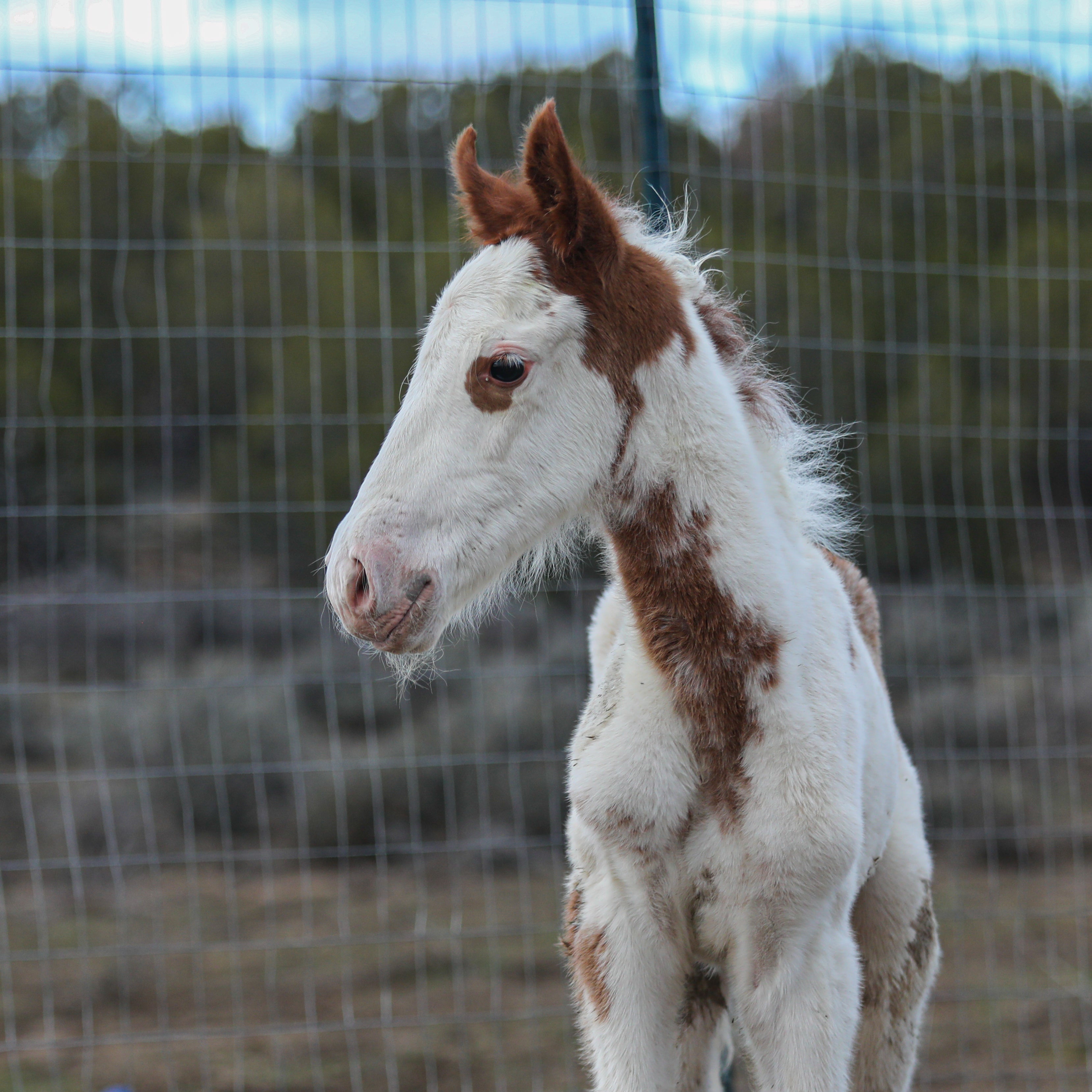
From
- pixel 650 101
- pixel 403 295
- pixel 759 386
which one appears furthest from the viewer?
pixel 403 295

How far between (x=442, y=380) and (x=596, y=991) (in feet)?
3.34

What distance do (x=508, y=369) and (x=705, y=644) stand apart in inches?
20.5

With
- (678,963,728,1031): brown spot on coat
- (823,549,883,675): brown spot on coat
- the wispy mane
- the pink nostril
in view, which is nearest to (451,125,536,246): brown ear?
the wispy mane

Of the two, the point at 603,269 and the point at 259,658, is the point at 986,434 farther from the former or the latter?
the point at 259,658

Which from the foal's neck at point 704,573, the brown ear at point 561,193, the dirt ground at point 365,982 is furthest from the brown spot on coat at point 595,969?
the dirt ground at point 365,982

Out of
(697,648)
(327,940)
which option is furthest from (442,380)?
(327,940)

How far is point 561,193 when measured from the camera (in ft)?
5.58

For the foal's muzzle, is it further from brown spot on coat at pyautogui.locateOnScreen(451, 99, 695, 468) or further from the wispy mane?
the wispy mane

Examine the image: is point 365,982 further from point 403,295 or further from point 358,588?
point 358,588

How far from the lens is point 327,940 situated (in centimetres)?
320

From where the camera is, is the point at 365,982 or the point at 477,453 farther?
the point at 365,982

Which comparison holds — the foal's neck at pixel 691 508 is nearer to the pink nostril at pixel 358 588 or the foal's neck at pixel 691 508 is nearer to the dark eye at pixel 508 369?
the dark eye at pixel 508 369

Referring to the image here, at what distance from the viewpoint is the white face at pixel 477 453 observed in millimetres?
1606

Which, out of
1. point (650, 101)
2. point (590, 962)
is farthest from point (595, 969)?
point (650, 101)
